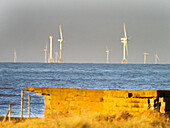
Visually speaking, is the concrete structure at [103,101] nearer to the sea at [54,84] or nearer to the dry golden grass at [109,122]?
the dry golden grass at [109,122]

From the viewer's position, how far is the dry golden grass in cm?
1516

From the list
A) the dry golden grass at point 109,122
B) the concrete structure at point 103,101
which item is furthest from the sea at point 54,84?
the dry golden grass at point 109,122

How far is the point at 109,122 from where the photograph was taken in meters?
16.0

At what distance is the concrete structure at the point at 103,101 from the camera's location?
1745 centimetres

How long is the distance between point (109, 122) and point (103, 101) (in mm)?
2540

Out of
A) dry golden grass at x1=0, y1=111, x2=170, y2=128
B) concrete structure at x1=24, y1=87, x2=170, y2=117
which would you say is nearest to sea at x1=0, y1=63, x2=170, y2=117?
A: concrete structure at x1=24, y1=87, x2=170, y2=117

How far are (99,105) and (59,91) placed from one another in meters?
1.76

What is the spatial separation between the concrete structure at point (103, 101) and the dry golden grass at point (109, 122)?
18.7 inches

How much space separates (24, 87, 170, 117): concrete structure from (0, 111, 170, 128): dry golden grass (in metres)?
0.48

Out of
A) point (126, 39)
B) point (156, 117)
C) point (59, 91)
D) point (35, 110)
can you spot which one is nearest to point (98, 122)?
point (156, 117)

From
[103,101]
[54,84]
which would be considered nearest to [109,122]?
[103,101]

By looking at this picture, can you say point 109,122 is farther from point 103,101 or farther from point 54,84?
point 54,84

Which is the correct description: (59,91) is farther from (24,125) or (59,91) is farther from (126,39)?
(126,39)

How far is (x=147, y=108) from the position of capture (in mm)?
17406
